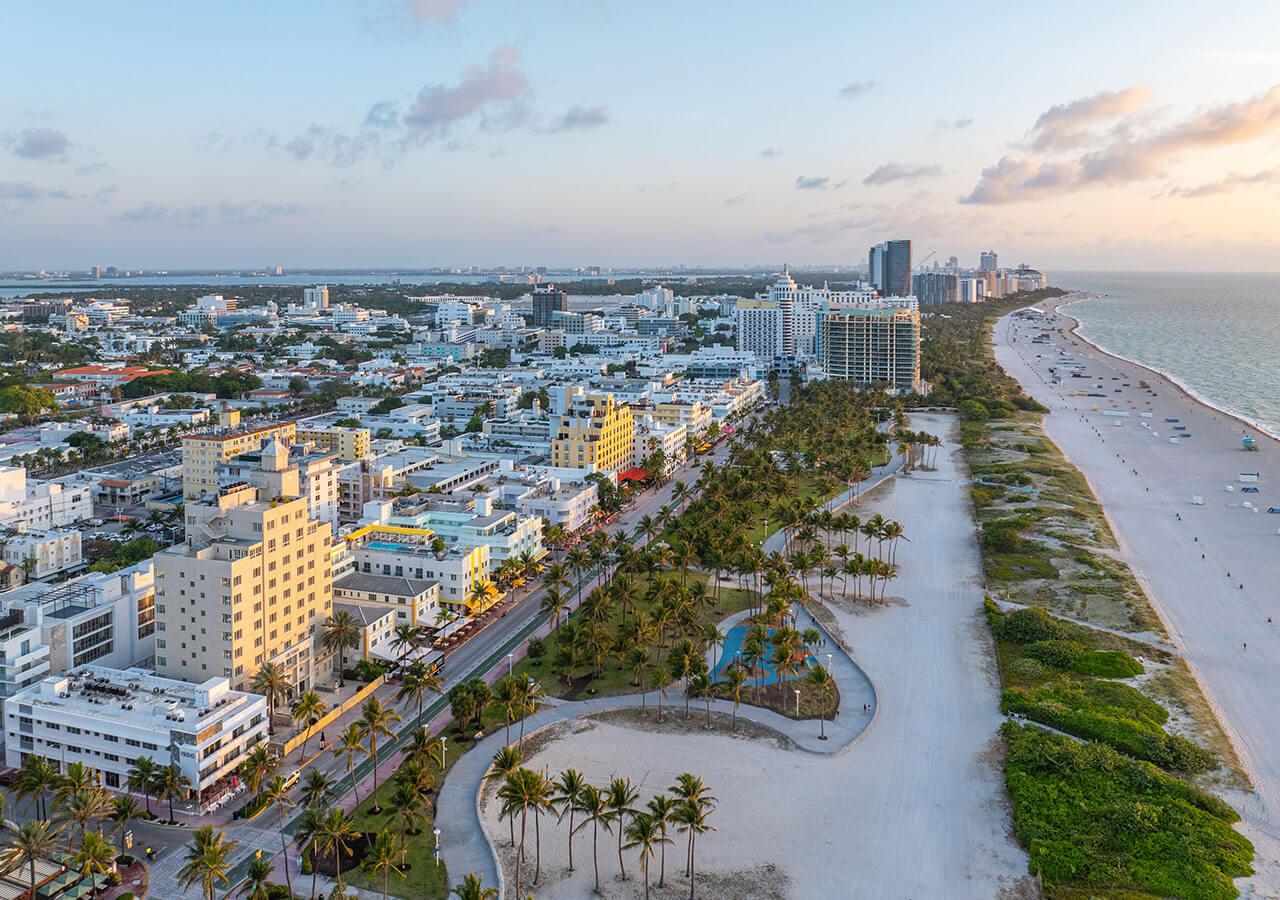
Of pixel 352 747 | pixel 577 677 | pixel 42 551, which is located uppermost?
pixel 42 551

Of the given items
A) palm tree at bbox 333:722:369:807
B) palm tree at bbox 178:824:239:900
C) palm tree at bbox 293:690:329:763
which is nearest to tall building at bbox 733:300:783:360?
palm tree at bbox 293:690:329:763

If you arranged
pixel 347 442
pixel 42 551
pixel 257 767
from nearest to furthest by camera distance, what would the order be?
pixel 257 767 → pixel 42 551 → pixel 347 442

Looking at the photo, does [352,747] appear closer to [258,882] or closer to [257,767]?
[257,767]

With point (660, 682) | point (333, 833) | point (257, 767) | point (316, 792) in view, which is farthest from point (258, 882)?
point (660, 682)

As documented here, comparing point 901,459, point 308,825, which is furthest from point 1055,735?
point 901,459

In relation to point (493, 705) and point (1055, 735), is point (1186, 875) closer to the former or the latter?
point (1055, 735)

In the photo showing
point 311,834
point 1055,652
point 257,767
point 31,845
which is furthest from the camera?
point 1055,652

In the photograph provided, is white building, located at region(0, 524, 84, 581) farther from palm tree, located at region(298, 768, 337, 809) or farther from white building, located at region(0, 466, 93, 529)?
palm tree, located at region(298, 768, 337, 809)
